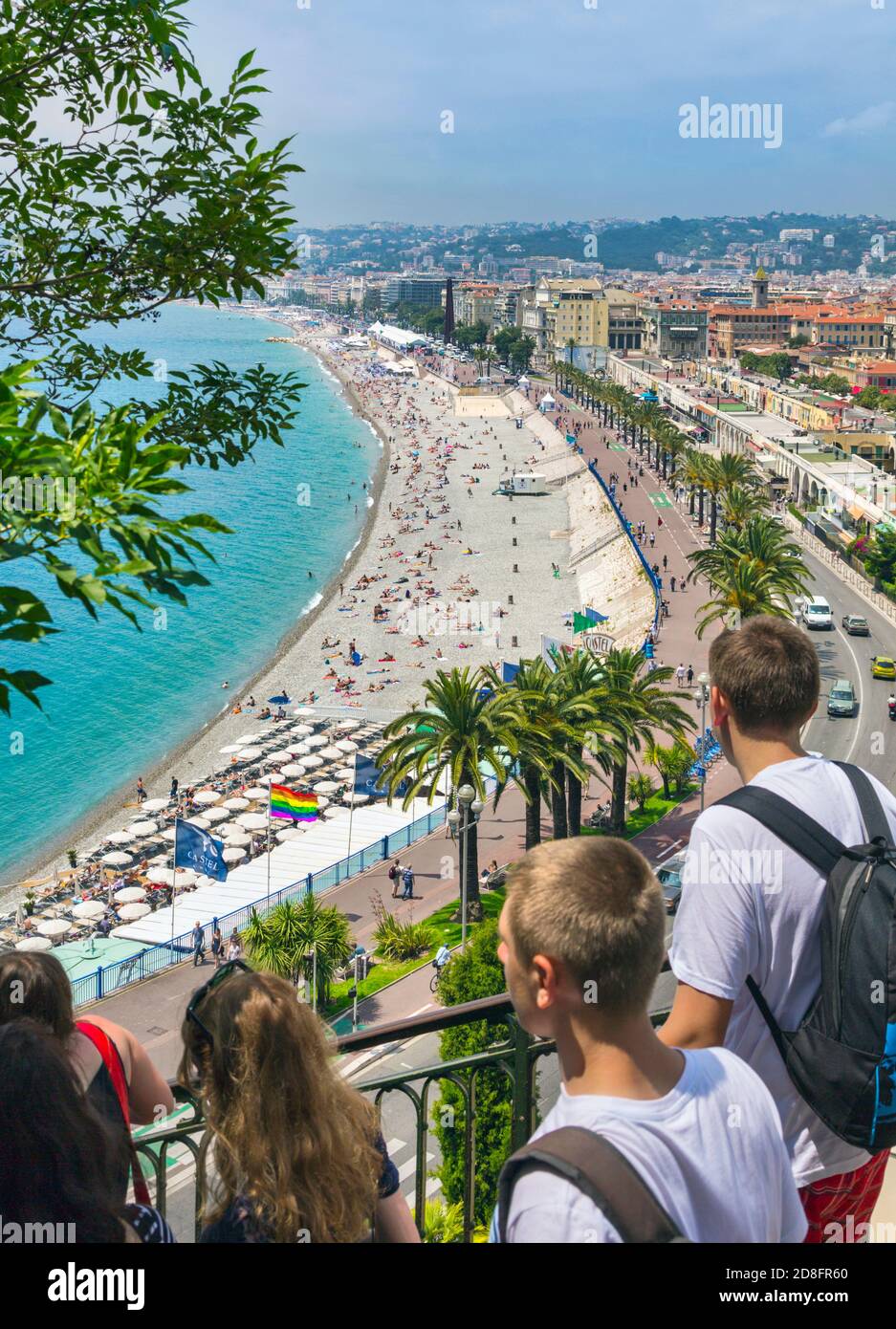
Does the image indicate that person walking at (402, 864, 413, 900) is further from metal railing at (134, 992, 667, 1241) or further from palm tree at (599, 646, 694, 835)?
metal railing at (134, 992, 667, 1241)

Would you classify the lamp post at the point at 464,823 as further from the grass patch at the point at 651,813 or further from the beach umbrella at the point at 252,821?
the beach umbrella at the point at 252,821

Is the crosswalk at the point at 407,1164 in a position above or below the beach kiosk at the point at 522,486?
below

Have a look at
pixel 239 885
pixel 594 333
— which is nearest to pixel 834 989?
pixel 239 885

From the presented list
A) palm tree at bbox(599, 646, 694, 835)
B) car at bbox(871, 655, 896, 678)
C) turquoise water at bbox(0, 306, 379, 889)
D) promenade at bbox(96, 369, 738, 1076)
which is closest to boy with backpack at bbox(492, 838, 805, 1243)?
promenade at bbox(96, 369, 738, 1076)

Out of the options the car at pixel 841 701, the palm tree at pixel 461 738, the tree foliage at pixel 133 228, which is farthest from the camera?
Result: the car at pixel 841 701


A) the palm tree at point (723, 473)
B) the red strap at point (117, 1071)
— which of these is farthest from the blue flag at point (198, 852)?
the palm tree at point (723, 473)
